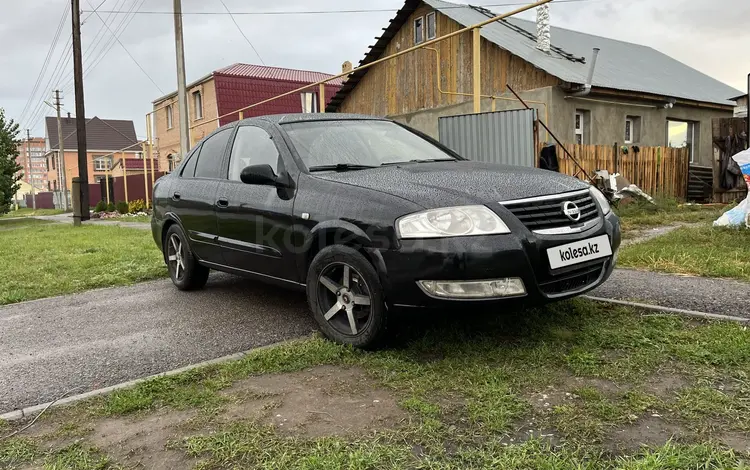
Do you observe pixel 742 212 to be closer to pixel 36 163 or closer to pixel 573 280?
pixel 573 280

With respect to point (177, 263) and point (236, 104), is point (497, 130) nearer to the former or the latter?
point (177, 263)

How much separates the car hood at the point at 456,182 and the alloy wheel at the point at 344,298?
565 mm

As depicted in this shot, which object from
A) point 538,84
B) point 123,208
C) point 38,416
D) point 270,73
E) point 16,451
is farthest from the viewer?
point 270,73

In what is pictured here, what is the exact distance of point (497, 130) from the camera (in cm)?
921

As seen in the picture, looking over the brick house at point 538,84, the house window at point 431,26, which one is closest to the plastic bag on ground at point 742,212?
the brick house at point 538,84

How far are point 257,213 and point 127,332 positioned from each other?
1384 millimetres

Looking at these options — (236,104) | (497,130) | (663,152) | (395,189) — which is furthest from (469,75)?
(395,189)

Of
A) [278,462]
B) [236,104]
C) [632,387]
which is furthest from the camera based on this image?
[236,104]

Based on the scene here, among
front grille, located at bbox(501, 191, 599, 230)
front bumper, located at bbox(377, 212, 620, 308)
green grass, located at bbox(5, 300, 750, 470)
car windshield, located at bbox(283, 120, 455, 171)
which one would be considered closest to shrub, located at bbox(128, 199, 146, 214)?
car windshield, located at bbox(283, 120, 455, 171)

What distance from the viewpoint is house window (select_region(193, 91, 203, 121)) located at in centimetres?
2893

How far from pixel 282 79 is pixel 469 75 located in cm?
1411

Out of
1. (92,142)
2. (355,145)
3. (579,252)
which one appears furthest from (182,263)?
(92,142)

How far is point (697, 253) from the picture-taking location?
20.4 feet

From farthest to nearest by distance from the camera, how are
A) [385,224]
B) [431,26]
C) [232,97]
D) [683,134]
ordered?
[232,97]
[683,134]
[431,26]
[385,224]
